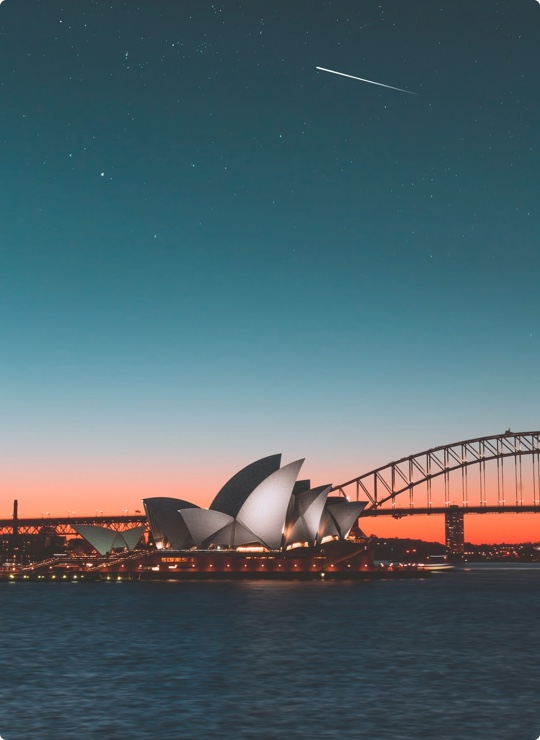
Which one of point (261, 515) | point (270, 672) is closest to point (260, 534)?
point (261, 515)

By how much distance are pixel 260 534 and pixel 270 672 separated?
310 feet

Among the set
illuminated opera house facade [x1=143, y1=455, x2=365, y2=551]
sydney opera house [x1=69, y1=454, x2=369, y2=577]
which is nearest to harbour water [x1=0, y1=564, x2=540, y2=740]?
illuminated opera house facade [x1=143, y1=455, x2=365, y2=551]

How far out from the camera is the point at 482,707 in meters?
35.2

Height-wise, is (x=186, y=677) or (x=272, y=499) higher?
(x=272, y=499)

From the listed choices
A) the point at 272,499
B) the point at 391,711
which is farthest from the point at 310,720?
the point at 272,499

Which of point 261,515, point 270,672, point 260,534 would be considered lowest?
point 270,672

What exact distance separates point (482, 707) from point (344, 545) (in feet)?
360

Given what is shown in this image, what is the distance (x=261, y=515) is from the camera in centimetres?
13562

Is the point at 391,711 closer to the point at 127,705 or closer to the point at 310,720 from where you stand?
the point at 310,720

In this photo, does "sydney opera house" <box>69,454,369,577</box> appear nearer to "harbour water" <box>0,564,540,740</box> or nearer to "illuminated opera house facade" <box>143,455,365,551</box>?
"illuminated opera house facade" <box>143,455,365,551</box>

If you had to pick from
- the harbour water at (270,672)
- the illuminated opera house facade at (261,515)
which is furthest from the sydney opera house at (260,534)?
the harbour water at (270,672)

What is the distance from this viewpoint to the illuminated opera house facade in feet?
438

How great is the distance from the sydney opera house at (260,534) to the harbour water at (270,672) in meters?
50.1

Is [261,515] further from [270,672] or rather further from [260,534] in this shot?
[270,672]
